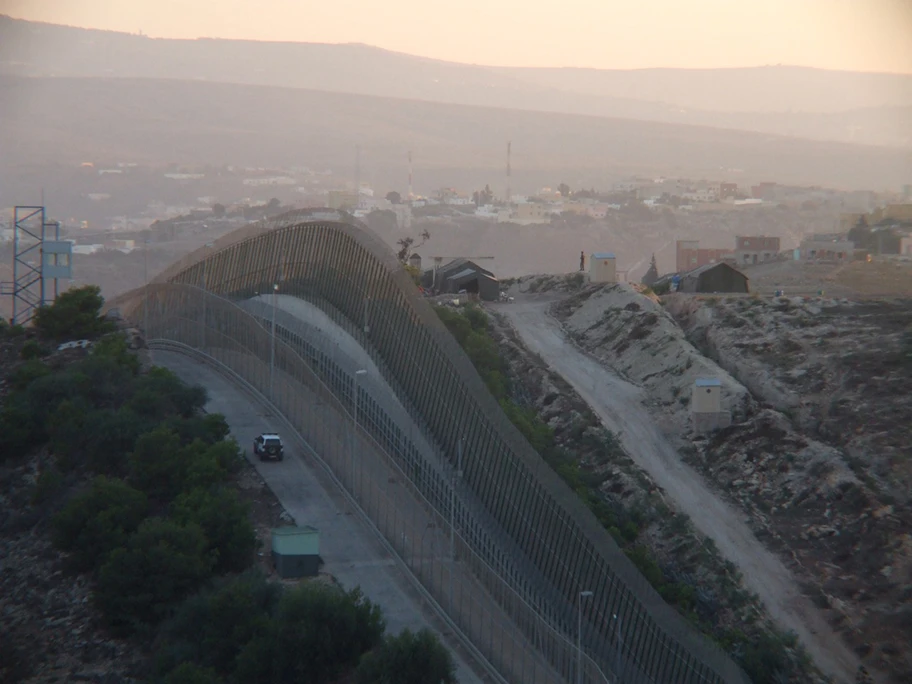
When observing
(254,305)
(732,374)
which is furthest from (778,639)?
(254,305)

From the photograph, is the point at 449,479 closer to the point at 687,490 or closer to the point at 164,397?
the point at 687,490

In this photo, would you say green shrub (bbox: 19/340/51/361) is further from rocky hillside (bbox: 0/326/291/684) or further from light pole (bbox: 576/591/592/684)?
light pole (bbox: 576/591/592/684)

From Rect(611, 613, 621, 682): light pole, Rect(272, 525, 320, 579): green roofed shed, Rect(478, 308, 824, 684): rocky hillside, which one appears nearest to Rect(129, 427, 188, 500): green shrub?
Rect(272, 525, 320, 579): green roofed shed

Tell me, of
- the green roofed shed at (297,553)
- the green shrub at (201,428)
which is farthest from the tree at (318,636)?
the green shrub at (201,428)

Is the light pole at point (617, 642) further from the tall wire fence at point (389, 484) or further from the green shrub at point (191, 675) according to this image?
the green shrub at point (191, 675)

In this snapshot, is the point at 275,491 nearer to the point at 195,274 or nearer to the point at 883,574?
the point at 883,574

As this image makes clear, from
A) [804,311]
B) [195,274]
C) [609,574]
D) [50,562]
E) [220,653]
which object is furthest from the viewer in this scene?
[195,274]
